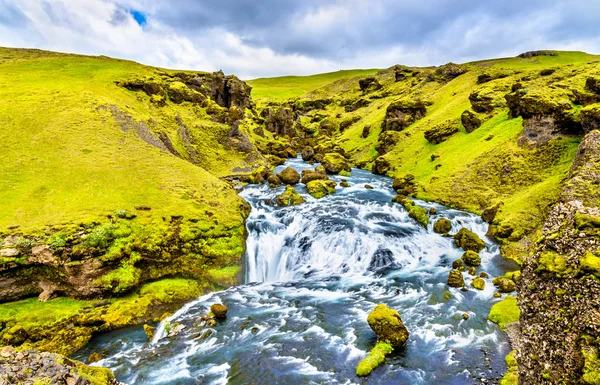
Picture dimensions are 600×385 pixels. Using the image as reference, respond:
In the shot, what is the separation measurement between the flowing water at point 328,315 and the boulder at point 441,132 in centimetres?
2857

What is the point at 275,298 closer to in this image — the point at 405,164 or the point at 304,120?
the point at 405,164

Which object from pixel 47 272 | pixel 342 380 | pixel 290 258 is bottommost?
pixel 342 380

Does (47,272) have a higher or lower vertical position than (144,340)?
higher

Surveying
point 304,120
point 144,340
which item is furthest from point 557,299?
point 304,120

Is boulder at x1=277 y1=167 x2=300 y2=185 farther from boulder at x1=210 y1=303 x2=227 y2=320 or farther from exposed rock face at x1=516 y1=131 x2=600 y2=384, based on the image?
exposed rock face at x1=516 y1=131 x2=600 y2=384

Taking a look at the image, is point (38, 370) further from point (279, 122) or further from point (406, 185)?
point (279, 122)

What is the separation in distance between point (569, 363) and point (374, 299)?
49.3 feet

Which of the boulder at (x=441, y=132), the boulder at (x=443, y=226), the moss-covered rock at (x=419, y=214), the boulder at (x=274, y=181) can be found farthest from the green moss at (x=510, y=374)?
the boulder at (x=441, y=132)

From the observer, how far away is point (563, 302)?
930cm

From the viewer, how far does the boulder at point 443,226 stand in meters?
33.2

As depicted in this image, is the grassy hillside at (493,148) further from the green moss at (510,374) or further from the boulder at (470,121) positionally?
the green moss at (510,374)

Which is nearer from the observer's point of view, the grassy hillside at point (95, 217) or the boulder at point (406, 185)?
the grassy hillside at point (95, 217)

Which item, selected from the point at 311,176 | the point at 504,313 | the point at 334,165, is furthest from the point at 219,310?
the point at 334,165

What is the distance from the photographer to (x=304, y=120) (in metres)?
135
